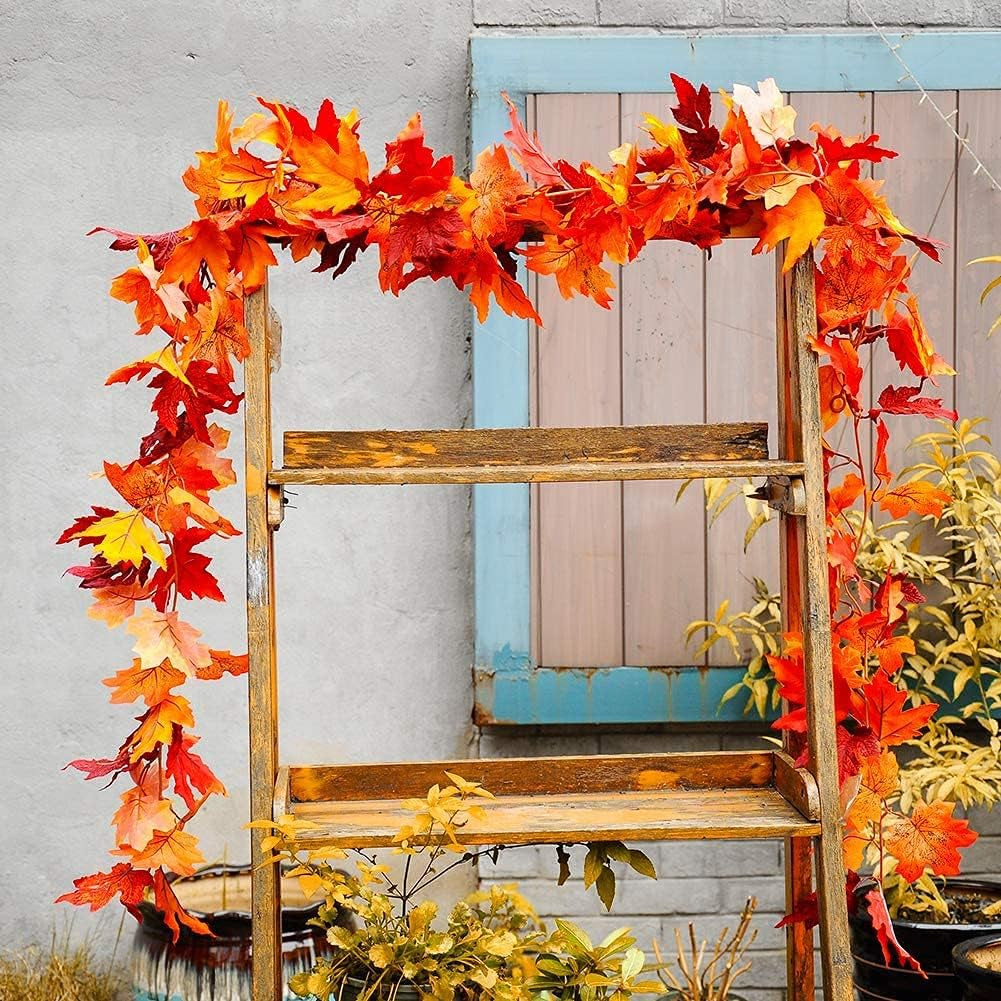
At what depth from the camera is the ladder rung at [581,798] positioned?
5.24 ft

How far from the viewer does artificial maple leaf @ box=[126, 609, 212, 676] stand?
5.15 feet

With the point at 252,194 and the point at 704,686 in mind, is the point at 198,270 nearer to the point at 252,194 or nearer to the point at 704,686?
the point at 252,194

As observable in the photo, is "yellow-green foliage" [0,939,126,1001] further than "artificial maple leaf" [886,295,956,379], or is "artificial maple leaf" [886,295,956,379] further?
"yellow-green foliage" [0,939,126,1001]

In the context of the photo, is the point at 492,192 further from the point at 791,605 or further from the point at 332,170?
the point at 791,605

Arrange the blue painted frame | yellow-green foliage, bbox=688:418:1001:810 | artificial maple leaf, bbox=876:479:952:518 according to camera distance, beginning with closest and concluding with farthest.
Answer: artificial maple leaf, bbox=876:479:952:518 < yellow-green foliage, bbox=688:418:1001:810 < the blue painted frame

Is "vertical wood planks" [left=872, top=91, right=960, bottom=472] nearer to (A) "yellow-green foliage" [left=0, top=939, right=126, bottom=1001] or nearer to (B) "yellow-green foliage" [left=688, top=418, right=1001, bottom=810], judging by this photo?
(B) "yellow-green foliage" [left=688, top=418, right=1001, bottom=810]

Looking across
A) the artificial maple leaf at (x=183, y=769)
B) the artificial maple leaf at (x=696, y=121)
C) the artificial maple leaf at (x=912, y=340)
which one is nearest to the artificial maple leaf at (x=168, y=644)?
the artificial maple leaf at (x=183, y=769)

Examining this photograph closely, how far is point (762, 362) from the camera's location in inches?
101

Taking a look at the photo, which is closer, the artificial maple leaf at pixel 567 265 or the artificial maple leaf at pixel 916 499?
the artificial maple leaf at pixel 567 265

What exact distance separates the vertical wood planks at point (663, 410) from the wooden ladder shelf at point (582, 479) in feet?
2.55

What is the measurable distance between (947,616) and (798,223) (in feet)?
3.91

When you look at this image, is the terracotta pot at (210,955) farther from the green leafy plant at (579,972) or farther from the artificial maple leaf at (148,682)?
the artificial maple leaf at (148,682)

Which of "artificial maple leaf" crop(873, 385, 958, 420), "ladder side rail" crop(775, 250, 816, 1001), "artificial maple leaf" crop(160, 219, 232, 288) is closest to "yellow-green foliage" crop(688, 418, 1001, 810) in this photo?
"ladder side rail" crop(775, 250, 816, 1001)

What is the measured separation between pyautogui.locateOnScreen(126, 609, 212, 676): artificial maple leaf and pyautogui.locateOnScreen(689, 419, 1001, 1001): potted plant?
108cm
